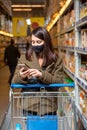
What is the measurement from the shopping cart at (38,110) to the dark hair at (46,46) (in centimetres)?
29

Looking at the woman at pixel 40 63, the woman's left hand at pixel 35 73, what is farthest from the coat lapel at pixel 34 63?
the woman's left hand at pixel 35 73

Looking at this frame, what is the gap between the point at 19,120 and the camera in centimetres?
330

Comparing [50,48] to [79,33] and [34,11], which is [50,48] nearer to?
[79,33]

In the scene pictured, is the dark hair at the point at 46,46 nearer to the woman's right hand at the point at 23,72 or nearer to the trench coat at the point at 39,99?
the trench coat at the point at 39,99

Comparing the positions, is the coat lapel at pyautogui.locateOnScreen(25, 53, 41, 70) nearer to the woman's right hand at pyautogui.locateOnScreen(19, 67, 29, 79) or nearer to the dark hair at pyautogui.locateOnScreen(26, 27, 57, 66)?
the dark hair at pyautogui.locateOnScreen(26, 27, 57, 66)

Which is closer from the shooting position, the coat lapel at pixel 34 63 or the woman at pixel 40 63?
the woman at pixel 40 63

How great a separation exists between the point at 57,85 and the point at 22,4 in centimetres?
2382

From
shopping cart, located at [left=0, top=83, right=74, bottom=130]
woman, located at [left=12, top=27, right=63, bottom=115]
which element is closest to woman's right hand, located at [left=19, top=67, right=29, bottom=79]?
woman, located at [left=12, top=27, right=63, bottom=115]

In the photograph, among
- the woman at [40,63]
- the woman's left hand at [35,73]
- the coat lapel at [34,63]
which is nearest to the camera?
the woman's left hand at [35,73]

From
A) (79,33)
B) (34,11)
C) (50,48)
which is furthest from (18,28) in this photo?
(50,48)

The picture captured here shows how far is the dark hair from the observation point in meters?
3.35

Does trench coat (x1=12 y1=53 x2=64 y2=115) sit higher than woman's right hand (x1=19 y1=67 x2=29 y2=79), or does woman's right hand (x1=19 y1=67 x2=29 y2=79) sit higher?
woman's right hand (x1=19 y1=67 x2=29 y2=79)

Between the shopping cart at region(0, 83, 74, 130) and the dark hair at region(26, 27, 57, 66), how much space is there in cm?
29

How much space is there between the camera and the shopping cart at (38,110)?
3.14 metres
